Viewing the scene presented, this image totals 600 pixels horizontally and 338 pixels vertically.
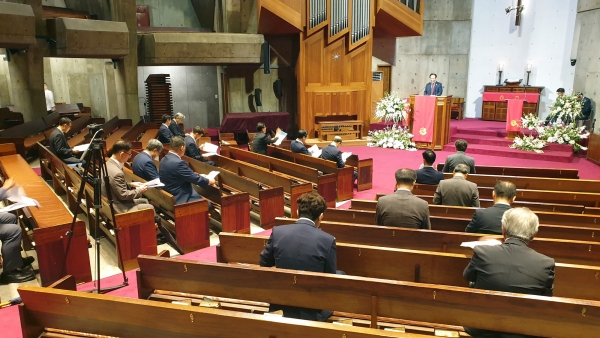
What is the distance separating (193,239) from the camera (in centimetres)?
479

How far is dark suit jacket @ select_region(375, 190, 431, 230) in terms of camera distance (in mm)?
3477

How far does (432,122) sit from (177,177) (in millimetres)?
6995

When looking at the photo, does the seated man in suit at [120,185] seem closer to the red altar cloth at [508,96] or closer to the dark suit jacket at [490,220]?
the dark suit jacket at [490,220]

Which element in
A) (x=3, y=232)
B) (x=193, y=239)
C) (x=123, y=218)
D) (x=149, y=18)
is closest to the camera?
(x=3, y=232)

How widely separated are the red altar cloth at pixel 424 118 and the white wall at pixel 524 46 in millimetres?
4517

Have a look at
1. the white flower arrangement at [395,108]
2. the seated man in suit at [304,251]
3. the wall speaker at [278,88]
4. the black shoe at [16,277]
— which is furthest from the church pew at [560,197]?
the wall speaker at [278,88]

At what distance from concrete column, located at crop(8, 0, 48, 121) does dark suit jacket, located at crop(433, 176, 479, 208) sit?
9.71m

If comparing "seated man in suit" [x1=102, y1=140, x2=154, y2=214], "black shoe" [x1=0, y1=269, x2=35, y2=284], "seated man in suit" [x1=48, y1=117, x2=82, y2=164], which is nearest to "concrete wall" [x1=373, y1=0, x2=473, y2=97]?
"seated man in suit" [x1=48, y1=117, x2=82, y2=164]

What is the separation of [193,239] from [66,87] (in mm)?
13575

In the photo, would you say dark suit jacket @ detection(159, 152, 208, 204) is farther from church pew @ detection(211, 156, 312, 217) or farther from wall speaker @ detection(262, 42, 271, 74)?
wall speaker @ detection(262, 42, 271, 74)

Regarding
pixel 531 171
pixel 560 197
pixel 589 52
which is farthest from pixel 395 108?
pixel 560 197

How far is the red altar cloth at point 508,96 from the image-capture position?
40.3 ft

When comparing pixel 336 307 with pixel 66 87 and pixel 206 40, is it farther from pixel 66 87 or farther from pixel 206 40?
pixel 66 87

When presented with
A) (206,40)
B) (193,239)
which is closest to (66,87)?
(206,40)
